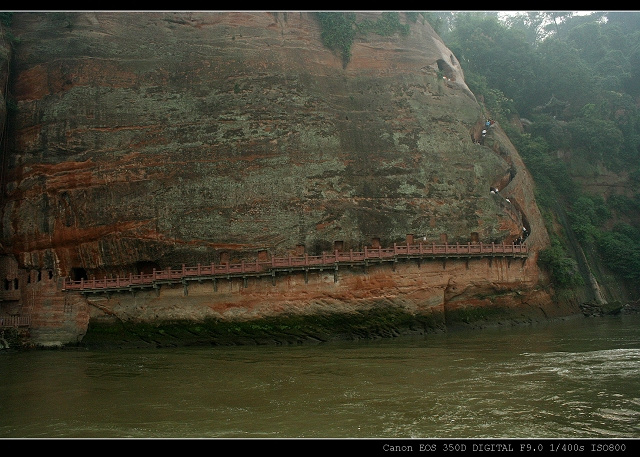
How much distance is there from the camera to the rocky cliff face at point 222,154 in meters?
29.9

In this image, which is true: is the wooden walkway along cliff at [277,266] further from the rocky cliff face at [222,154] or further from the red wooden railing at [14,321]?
the red wooden railing at [14,321]

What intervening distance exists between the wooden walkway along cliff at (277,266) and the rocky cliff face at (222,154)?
121 centimetres

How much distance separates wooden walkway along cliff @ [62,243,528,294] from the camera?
90.5 feet

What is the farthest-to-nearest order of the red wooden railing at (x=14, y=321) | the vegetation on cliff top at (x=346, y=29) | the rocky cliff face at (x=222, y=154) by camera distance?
the vegetation on cliff top at (x=346, y=29) → the rocky cliff face at (x=222, y=154) → the red wooden railing at (x=14, y=321)

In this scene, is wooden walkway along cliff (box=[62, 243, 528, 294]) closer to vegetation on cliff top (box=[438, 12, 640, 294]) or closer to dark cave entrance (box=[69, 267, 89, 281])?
dark cave entrance (box=[69, 267, 89, 281])

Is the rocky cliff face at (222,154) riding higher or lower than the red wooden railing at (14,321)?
higher

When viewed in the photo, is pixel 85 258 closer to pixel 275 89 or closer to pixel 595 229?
pixel 275 89

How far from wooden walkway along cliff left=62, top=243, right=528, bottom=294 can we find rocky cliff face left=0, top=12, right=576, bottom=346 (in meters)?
1.21

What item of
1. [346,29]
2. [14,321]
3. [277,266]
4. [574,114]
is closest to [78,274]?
[14,321]

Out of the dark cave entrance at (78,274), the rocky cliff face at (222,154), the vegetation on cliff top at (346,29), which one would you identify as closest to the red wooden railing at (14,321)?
the rocky cliff face at (222,154)

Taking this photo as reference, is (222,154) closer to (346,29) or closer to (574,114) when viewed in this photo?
(346,29)

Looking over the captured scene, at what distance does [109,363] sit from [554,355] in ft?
58.1

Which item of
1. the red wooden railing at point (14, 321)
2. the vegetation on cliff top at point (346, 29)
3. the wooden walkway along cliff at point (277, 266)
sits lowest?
the red wooden railing at point (14, 321)

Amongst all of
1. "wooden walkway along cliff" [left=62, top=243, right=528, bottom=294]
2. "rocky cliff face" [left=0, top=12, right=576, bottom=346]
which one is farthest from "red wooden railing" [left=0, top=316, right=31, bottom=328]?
"wooden walkway along cliff" [left=62, top=243, right=528, bottom=294]
